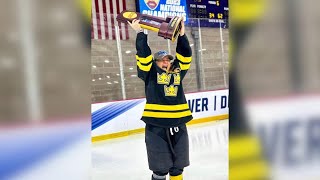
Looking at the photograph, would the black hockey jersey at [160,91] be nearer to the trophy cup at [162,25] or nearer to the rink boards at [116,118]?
the trophy cup at [162,25]

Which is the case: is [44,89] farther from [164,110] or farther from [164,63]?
[164,63]

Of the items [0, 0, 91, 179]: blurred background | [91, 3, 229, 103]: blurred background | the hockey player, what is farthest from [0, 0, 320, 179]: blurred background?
[91, 3, 229, 103]: blurred background

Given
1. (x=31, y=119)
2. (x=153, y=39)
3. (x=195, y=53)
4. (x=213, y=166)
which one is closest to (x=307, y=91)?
(x=31, y=119)

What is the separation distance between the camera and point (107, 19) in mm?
3010

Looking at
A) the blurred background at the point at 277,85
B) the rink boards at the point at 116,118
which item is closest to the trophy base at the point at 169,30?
the rink boards at the point at 116,118

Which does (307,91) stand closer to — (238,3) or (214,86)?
(238,3)

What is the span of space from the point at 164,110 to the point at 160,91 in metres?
0.12

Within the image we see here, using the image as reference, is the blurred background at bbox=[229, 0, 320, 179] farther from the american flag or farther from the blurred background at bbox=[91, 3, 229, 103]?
the american flag

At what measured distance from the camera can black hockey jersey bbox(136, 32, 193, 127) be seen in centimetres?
204

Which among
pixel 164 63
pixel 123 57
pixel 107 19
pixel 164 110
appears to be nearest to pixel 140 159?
pixel 164 110

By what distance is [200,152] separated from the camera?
2783 mm

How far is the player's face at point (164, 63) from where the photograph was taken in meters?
2.16

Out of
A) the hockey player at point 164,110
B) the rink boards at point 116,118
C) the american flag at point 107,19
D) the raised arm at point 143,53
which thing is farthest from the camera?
the american flag at point 107,19

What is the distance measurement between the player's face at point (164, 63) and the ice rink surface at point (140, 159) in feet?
1.51
